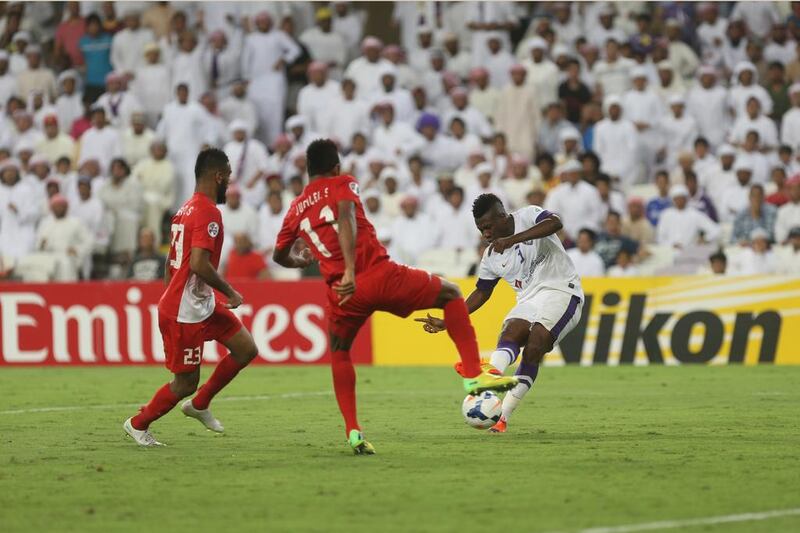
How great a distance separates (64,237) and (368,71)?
622cm

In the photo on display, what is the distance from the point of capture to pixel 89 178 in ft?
83.2

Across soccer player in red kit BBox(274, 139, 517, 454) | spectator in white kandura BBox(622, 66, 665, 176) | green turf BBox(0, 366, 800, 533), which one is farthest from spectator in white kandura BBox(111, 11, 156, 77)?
soccer player in red kit BBox(274, 139, 517, 454)

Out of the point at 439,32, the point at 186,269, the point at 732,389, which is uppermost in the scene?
the point at 439,32

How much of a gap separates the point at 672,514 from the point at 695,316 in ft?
41.2

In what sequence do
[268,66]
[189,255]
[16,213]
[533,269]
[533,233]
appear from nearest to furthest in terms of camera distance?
[189,255], [533,233], [533,269], [16,213], [268,66]

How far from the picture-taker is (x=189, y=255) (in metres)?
10.8

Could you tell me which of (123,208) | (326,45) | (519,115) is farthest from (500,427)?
(326,45)

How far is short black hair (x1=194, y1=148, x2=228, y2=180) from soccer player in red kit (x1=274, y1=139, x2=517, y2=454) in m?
0.88

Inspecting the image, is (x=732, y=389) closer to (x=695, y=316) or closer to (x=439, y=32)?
(x=695, y=316)

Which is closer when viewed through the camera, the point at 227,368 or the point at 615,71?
the point at 227,368

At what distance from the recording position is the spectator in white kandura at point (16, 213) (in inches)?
978

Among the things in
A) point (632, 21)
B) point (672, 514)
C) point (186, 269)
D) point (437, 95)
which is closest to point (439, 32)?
point (437, 95)

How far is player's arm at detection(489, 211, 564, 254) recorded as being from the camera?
10898mm

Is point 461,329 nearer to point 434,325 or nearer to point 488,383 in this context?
point 488,383
